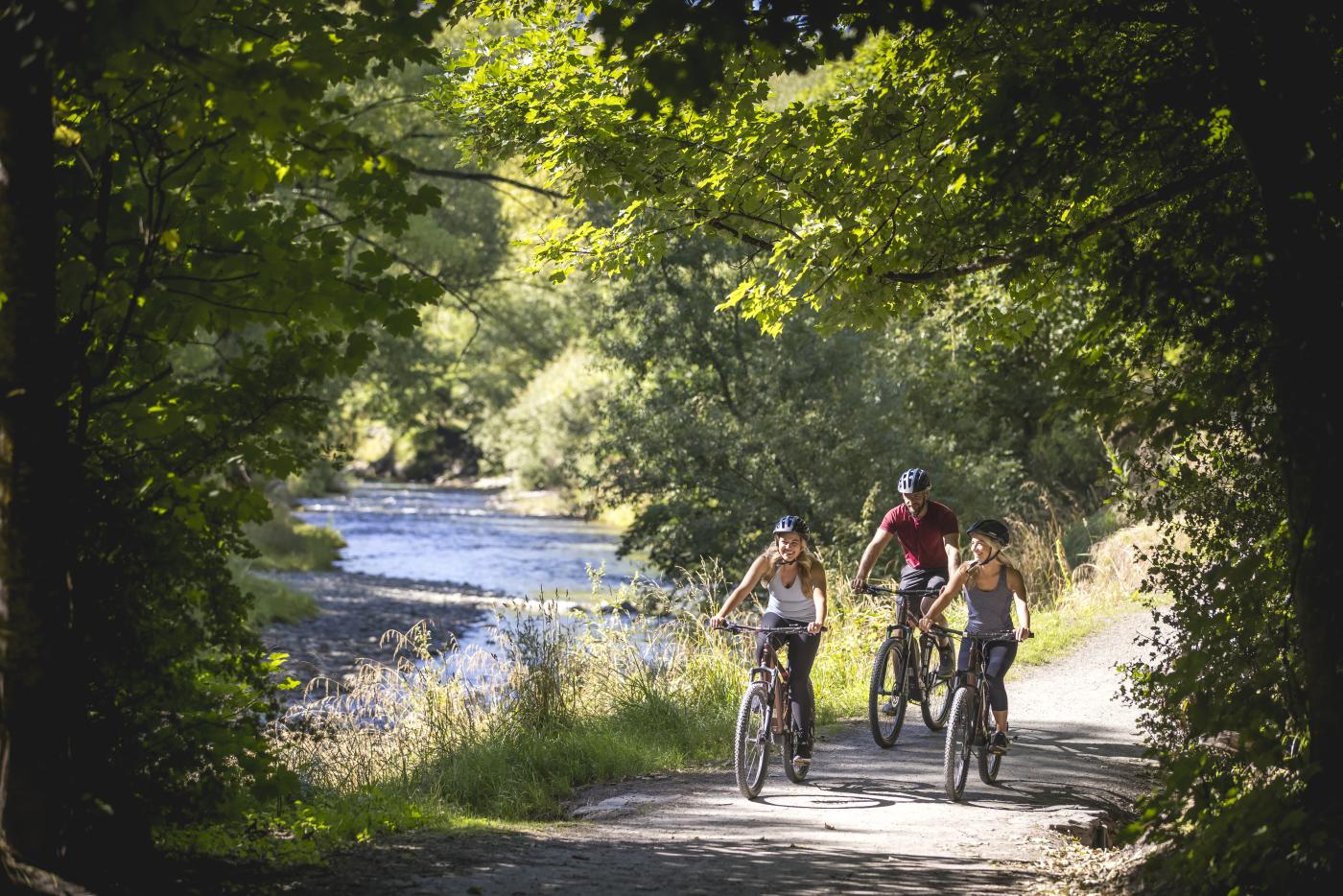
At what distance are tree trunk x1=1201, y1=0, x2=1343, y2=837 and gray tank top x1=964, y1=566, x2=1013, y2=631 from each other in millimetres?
3627

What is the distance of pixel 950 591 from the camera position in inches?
345

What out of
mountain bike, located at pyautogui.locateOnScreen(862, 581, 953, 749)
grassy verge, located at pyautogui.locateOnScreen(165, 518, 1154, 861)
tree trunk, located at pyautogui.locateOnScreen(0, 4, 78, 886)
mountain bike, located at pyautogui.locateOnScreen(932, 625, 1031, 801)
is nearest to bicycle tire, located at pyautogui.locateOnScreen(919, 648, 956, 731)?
mountain bike, located at pyautogui.locateOnScreen(862, 581, 953, 749)

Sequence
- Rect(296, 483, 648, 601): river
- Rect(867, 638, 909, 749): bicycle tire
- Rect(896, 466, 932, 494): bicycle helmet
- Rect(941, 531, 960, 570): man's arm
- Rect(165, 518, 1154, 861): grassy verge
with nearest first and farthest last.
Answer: Rect(165, 518, 1154, 861): grassy verge
Rect(867, 638, 909, 749): bicycle tire
Rect(941, 531, 960, 570): man's arm
Rect(896, 466, 932, 494): bicycle helmet
Rect(296, 483, 648, 601): river

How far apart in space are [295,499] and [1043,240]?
46.0 metres

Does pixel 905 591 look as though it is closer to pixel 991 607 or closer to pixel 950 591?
pixel 950 591

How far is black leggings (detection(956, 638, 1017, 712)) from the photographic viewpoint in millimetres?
8461

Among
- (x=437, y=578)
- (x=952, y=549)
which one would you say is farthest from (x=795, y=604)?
(x=437, y=578)

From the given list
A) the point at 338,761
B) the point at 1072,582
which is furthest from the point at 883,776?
the point at 1072,582

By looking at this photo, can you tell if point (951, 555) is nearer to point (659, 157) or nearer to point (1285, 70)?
point (659, 157)

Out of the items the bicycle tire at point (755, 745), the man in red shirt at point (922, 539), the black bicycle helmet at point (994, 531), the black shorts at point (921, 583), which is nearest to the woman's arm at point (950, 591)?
the black bicycle helmet at point (994, 531)

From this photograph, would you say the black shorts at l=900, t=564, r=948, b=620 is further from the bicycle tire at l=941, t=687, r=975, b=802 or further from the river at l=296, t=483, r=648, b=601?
the river at l=296, t=483, r=648, b=601

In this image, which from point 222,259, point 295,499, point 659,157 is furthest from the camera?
point 295,499

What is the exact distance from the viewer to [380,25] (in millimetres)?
5066

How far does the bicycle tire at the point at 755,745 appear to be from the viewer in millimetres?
8289
